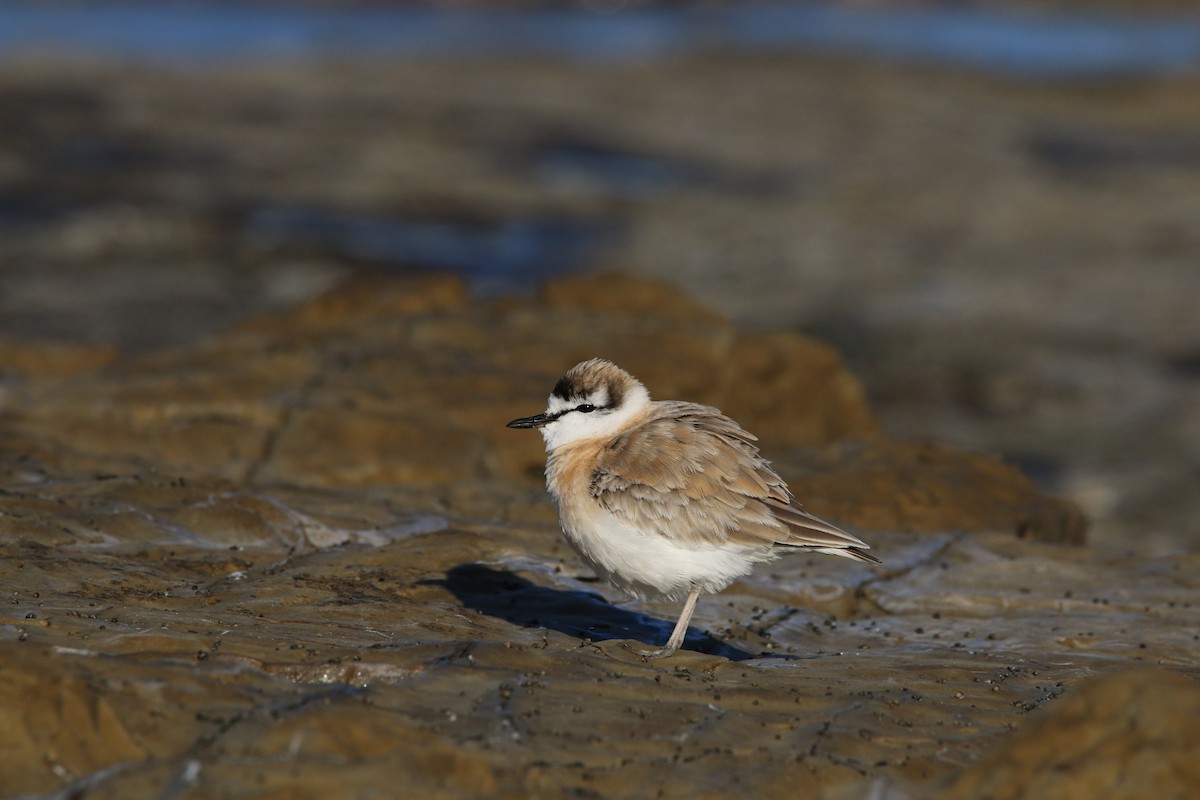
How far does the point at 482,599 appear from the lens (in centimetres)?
843

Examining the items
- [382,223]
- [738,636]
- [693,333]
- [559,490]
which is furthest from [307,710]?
[382,223]

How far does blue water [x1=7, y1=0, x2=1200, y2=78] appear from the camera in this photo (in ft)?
152

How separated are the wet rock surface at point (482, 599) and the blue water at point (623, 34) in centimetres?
3277

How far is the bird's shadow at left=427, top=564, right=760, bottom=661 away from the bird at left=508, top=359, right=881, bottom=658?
0.46 meters

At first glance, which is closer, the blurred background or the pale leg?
the pale leg

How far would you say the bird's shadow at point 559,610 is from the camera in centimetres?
810

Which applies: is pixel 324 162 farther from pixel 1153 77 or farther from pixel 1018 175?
pixel 1153 77

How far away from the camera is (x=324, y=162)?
30469 mm

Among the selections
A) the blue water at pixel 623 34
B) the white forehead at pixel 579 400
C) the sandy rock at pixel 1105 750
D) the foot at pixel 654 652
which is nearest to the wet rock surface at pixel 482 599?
the sandy rock at pixel 1105 750

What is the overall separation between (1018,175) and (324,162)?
14082 millimetres

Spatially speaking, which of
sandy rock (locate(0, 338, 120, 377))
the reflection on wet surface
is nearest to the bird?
sandy rock (locate(0, 338, 120, 377))

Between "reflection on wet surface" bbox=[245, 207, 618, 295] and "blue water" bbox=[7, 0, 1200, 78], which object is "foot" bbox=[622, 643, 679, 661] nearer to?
"reflection on wet surface" bbox=[245, 207, 618, 295]

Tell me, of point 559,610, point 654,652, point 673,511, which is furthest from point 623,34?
point 654,652

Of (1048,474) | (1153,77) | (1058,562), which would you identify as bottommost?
(1048,474)
